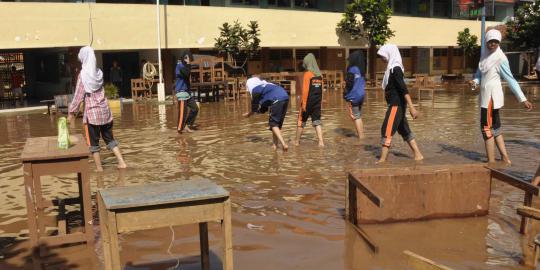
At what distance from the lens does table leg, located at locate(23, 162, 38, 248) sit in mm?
4602

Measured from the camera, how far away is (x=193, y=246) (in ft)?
16.0

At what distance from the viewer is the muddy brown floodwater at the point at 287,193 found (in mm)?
4578

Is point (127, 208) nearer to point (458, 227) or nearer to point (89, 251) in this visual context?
point (89, 251)

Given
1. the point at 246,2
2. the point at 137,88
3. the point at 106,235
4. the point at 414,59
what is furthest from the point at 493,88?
the point at 414,59

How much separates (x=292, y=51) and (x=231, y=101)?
28.2 feet

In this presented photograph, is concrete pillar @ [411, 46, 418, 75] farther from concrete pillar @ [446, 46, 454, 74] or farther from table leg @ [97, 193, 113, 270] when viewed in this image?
table leg @ [97, 193, 113, 270]

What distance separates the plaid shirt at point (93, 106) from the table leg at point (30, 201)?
2.29m

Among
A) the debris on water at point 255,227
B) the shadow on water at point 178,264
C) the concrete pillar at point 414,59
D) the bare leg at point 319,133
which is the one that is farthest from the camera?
the concrete pillar at point 414,59

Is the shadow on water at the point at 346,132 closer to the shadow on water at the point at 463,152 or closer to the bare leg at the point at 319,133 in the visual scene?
the bare leg at the point at 319,133

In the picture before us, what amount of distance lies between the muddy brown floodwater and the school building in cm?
594

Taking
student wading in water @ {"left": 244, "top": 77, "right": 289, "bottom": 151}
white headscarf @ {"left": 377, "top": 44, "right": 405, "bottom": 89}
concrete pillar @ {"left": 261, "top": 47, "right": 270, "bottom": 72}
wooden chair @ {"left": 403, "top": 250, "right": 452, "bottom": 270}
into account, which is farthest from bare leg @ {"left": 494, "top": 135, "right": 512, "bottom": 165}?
concrete pillar @ {"left": 261, "top": 47, "right": 270, "bottom": 72}

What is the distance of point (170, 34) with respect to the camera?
22094 mm

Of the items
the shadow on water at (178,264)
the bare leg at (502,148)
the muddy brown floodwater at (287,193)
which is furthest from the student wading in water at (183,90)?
the shadow on water at (178,264)

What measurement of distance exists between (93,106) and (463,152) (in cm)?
581
